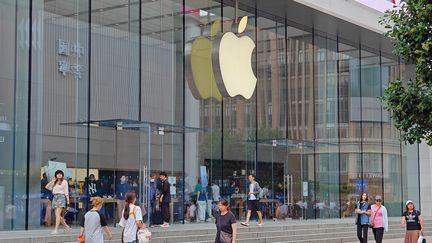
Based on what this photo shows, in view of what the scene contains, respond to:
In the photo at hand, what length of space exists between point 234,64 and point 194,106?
2485 millimetres

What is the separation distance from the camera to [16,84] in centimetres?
1858

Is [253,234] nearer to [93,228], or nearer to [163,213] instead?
[163,213]

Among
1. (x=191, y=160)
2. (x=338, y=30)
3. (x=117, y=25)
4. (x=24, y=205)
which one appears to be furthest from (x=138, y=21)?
(x=338, y=30)

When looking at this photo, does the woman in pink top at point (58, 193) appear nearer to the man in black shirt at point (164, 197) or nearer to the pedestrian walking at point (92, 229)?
the man in black shirt at point (164, 197)

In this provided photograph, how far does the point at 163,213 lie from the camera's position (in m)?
20.4

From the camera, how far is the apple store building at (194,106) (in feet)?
62.2

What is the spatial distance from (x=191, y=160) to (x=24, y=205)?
664 centimetres

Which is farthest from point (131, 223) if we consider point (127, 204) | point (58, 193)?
point (58, 193)

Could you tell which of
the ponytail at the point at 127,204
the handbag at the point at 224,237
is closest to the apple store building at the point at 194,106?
the handbag at the point at 224,237

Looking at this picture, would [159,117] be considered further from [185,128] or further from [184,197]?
[184,197]

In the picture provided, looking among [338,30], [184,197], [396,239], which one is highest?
[338,30]

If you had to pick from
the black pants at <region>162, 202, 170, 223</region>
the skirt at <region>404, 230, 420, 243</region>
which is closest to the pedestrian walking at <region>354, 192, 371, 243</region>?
the skirt at <region>404, 230, 420, 243</region>

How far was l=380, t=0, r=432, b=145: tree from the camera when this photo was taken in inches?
518

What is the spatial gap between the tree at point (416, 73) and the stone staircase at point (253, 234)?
7.00 m
